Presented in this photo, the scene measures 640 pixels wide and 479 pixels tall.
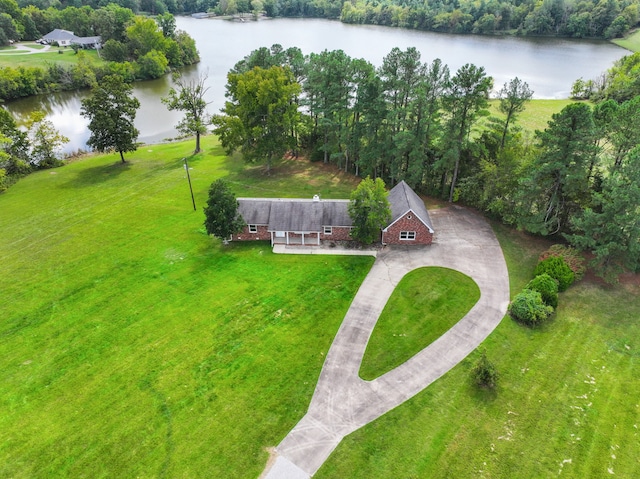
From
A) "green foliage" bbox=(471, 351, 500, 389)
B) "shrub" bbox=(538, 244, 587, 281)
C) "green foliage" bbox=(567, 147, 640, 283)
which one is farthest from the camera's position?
"shrub" bbox=(538, 244, 587, 281)

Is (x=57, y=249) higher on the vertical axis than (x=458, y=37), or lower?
lower

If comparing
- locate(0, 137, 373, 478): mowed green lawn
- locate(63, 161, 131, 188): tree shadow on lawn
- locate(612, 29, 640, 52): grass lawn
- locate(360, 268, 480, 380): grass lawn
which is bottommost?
locate(63, 161, 131, 188): tree shadow on lawn

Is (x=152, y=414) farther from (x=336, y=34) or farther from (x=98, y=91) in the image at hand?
A: (x=336, y=34)

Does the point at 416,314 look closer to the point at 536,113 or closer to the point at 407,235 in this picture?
the point at 407,235

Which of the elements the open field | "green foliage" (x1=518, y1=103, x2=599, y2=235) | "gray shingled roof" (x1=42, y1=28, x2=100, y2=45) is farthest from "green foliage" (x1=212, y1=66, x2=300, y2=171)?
"gray shingled roof" (x1=42, y1=28, x2=100, y2=45)

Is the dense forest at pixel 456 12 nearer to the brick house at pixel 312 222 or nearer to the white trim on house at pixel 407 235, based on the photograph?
the brick house at pixel 312 222

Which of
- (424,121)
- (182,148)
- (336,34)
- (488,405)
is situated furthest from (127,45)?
(488,405)

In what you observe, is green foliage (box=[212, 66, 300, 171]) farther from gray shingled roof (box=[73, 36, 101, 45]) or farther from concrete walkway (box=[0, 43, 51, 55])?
concrete walkway (box=[0, 43, 51, 55])
